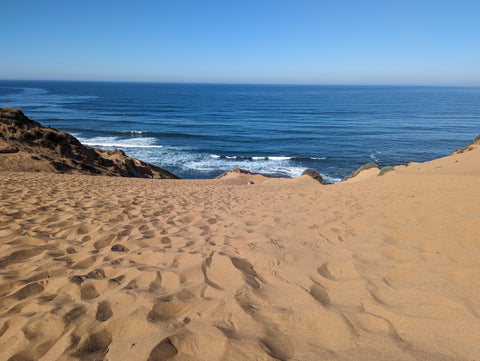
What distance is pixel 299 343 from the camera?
1.64 m

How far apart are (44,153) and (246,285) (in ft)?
43.5

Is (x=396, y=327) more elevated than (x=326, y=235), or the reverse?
(x=396, y=327)

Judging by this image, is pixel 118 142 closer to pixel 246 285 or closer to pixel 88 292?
pixel 88 292

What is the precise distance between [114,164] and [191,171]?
8.22 metres

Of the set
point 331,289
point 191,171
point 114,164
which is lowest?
point 191,171

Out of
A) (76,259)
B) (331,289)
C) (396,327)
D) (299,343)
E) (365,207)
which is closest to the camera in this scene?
(299,343)

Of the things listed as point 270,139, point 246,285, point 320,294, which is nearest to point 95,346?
point 246,285

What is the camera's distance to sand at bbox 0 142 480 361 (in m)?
1.63

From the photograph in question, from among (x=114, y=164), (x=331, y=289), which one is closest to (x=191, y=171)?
(x=114, y=164)

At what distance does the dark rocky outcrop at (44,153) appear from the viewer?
10.7m

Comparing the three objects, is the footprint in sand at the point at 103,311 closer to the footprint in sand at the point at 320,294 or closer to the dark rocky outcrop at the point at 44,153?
the footprint in sand at the point at 320,294

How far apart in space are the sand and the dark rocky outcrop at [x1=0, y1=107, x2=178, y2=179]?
780 centimetres

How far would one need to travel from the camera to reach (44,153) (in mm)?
12086

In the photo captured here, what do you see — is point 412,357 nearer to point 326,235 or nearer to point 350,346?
point 350,346
